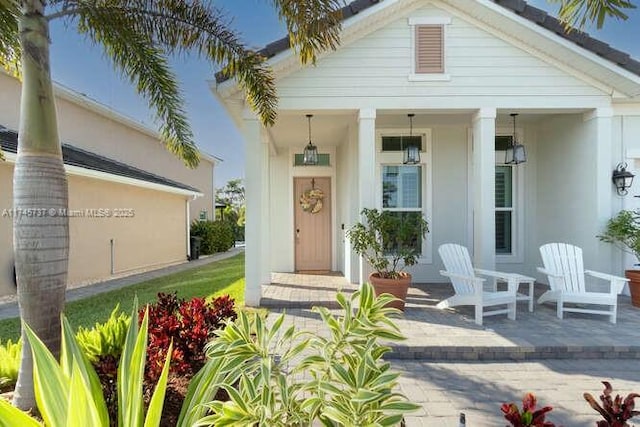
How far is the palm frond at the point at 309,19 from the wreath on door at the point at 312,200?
16.0 feet

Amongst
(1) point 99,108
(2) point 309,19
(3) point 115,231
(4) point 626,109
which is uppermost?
(1) point 99,108

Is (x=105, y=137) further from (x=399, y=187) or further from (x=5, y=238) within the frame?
(x=399, y=187)

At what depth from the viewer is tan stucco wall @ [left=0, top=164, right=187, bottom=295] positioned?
722cm

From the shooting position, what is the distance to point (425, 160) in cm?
741

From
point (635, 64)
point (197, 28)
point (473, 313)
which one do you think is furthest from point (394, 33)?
point (473, 313)

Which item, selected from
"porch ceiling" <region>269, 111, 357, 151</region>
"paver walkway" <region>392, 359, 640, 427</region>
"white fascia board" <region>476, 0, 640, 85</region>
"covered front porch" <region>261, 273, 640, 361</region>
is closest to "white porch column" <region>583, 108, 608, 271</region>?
"white fascia board" <region>476, 0, 640, 85</region>

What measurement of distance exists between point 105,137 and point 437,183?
37.7 feet

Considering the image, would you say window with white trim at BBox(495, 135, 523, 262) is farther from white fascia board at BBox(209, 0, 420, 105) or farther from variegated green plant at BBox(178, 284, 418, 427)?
variegated green plant at BBox(178, 284, 418, 427)

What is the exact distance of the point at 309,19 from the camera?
4.08 metres

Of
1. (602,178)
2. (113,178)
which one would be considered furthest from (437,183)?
(113,178)

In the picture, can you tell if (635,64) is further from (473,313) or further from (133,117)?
(133,117)

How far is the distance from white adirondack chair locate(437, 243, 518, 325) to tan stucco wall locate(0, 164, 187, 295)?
8302 mm

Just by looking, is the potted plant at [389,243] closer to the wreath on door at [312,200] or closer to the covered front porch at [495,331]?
the covered front porch at [495,331]

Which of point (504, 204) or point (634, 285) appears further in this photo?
point (504, 204)
